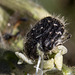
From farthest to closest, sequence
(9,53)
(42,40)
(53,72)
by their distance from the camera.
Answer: (9,53) → (53,72) → (42,40)

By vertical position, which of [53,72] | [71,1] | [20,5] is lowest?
[53,72]

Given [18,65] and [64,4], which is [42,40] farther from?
[64,4]

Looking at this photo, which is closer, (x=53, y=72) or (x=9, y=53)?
(x=53, y=72)

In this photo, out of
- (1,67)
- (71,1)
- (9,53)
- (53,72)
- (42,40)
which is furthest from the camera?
(71,1)

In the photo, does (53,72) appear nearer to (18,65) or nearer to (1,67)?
(18,65)

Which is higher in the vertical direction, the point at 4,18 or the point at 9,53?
the point at 4,18

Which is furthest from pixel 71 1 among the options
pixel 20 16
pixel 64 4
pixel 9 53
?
pixel 9 53
